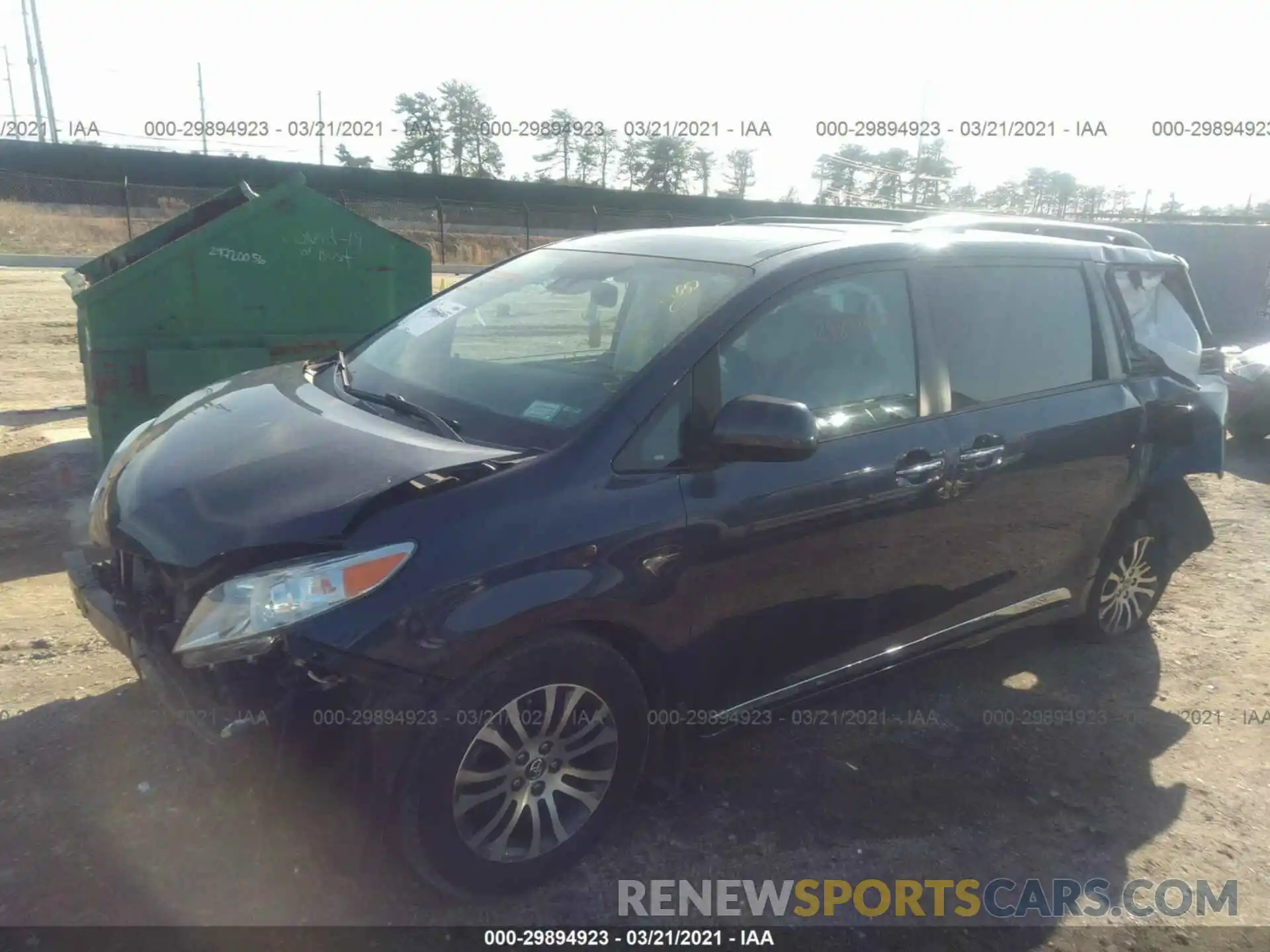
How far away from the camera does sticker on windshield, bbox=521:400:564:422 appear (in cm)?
284

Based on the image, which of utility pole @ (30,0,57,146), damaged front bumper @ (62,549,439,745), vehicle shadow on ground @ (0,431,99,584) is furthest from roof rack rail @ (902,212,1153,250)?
utility pole @ (30,0,57,146)

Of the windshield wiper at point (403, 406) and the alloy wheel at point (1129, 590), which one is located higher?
the windshield wiper at point (403, 406)

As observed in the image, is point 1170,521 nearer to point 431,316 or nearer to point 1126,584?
point 1126,584

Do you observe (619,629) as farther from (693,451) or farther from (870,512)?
(870,512)

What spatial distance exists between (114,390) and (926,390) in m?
4.81

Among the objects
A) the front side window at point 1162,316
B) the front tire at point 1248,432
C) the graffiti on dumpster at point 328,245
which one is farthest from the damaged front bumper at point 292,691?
the front tire at point 1248,432

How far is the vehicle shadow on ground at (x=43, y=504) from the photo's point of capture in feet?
16.0

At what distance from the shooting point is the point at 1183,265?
15.4 ft

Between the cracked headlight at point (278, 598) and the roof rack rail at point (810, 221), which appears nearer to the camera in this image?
the cracked headlight at point (278, 598)

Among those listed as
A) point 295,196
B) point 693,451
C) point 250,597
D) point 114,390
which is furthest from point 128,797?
point 295,196

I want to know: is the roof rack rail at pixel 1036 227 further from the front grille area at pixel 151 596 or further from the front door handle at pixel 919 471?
the front grille area at pixel 151 596

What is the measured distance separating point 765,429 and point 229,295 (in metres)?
4.64

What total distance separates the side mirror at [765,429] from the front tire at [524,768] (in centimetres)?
70

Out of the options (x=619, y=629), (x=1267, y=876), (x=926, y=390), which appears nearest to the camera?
(x=619, y=629)
